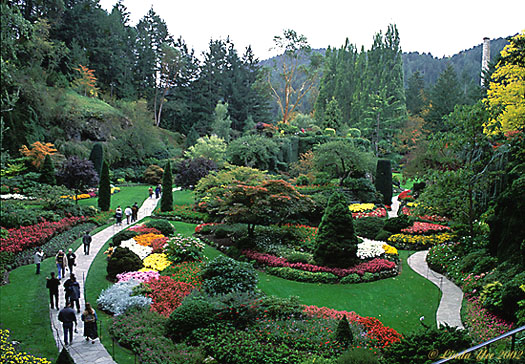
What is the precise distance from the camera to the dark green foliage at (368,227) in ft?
68.4

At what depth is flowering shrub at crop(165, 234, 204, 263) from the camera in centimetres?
1593

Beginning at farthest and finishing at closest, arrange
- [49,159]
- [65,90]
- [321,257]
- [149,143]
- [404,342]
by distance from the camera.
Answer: [149,143], [65,90], [49,159], [321,257], [404,342]

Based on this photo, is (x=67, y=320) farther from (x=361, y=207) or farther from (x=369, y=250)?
(x=361, y=207)

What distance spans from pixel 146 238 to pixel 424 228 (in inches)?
577

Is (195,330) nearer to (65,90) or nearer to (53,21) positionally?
(65,90)

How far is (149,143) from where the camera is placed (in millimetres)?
46062

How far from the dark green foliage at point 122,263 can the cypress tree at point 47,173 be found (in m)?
19.4

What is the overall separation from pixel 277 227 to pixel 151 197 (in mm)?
→ 16260

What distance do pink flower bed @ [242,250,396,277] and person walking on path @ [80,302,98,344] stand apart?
7331mm

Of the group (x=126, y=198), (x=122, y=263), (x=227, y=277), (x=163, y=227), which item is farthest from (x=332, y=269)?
(x=126, y=198)

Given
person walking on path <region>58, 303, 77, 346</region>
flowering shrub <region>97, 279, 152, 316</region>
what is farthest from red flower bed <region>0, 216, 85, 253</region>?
person walking on path <region>58, 303, 77, 346</region>

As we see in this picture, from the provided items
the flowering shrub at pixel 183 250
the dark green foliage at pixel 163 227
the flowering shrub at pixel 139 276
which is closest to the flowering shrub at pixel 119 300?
the flowering shrub at pixel 139 276

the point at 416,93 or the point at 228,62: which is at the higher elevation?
the point at 228,62

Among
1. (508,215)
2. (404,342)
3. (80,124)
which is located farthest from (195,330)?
(80,124)
